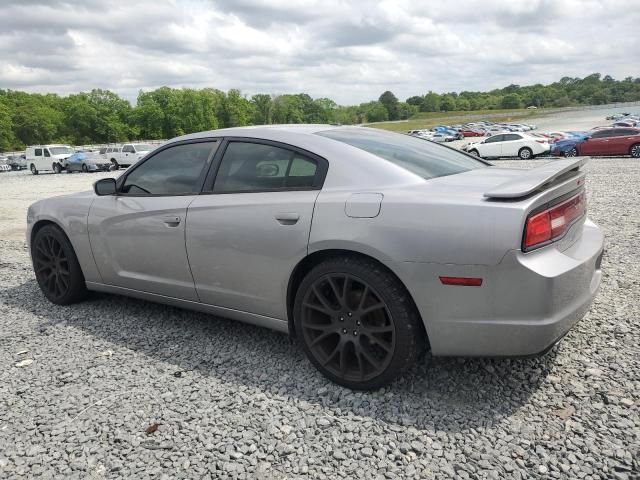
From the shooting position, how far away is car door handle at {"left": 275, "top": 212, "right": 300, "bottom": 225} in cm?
303

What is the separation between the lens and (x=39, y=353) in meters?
3.73

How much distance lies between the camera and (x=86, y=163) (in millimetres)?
32219

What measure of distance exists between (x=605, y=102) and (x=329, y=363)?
174m

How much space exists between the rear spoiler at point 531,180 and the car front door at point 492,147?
952 inches

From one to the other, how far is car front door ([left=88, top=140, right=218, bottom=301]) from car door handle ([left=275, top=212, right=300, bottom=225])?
831 mm

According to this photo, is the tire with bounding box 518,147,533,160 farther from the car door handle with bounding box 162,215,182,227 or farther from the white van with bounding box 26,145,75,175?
the white van with bounding box 26,145,75,175

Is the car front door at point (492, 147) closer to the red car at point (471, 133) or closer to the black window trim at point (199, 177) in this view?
the black window trim at point (199, 177)

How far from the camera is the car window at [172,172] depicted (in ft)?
12.2

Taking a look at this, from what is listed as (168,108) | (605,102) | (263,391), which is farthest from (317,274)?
(605,102)

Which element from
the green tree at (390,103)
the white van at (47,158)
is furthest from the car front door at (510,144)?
the green tree at (390,103)

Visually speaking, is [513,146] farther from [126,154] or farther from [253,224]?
[253,224]

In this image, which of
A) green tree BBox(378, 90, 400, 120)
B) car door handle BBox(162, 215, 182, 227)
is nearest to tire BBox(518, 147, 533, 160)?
car door handle BBox(162, 215, 182, 227)

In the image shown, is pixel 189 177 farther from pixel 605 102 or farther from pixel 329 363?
pixel 605 102

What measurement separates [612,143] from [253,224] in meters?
23.0
